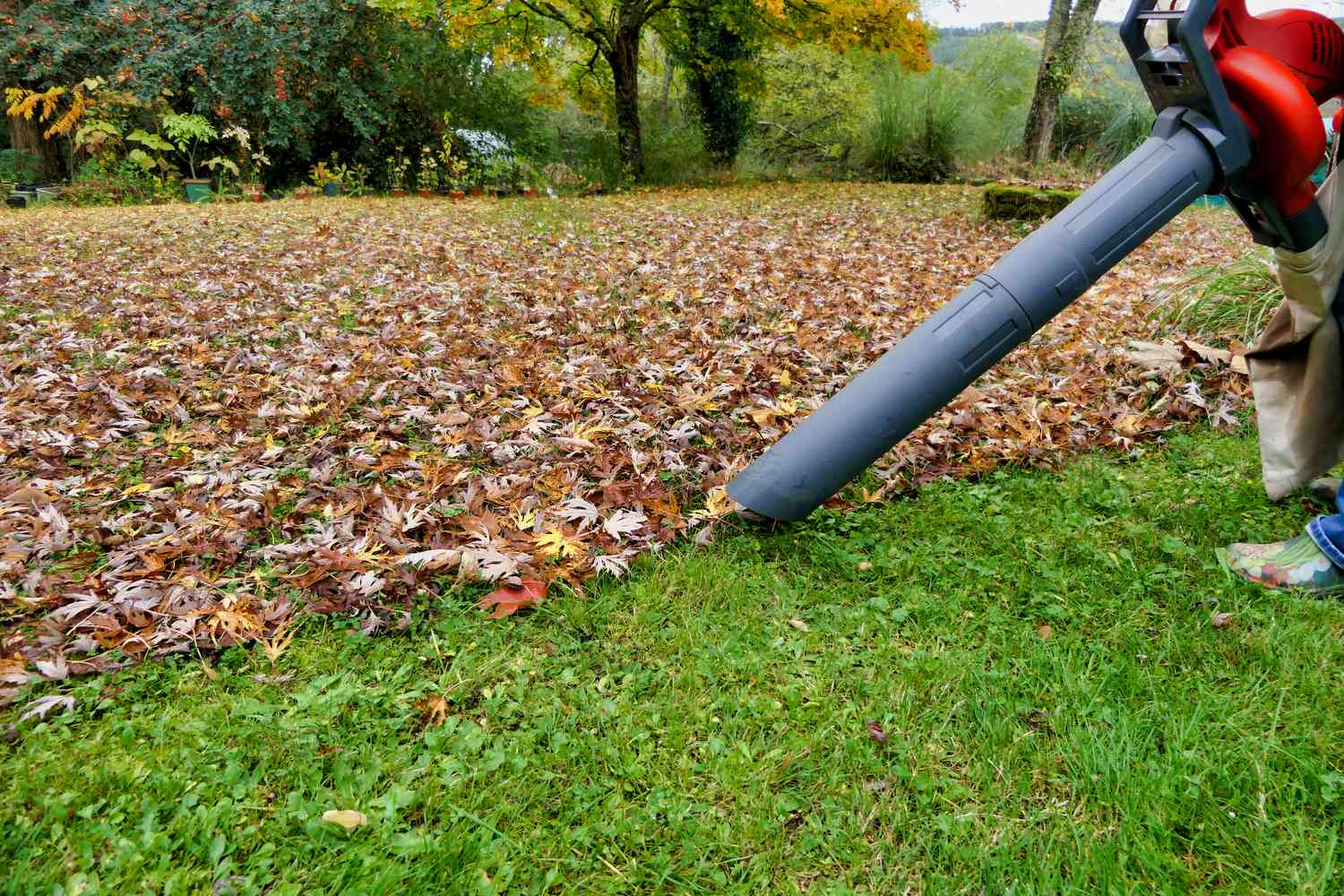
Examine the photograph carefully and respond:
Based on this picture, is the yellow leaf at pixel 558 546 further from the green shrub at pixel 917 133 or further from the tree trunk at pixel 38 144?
the tree trunk at pixel 38 144

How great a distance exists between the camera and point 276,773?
1686mm

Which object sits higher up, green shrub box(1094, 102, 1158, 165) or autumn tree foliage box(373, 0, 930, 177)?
autumn tree foliage box(373, 0, 930, 177)

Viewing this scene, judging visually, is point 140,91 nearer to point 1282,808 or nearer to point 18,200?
point 18,200

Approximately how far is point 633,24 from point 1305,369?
12502 mm

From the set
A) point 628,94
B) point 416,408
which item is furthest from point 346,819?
point 628,94

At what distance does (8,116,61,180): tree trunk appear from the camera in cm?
1351

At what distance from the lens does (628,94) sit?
42.8 ft

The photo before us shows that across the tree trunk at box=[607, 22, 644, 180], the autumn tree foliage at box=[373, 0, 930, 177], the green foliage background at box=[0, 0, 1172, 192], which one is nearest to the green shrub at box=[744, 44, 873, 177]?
the green foliage background at box=[0, 0, 1172, 192]

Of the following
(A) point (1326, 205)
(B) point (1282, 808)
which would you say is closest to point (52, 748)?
(B) point (1282, 808)

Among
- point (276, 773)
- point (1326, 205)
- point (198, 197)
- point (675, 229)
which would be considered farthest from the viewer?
point (198, 197)

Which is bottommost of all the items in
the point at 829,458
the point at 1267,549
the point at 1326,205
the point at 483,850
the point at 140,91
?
the point at 483,850

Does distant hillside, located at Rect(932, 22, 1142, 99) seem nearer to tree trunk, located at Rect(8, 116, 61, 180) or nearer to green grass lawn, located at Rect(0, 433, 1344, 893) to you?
green grass lawn, located at Rect(0, 433, 1344, 893)

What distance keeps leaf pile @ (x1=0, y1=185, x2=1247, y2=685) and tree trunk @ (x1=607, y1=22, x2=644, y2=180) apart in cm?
710

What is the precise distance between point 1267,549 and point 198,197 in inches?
528
